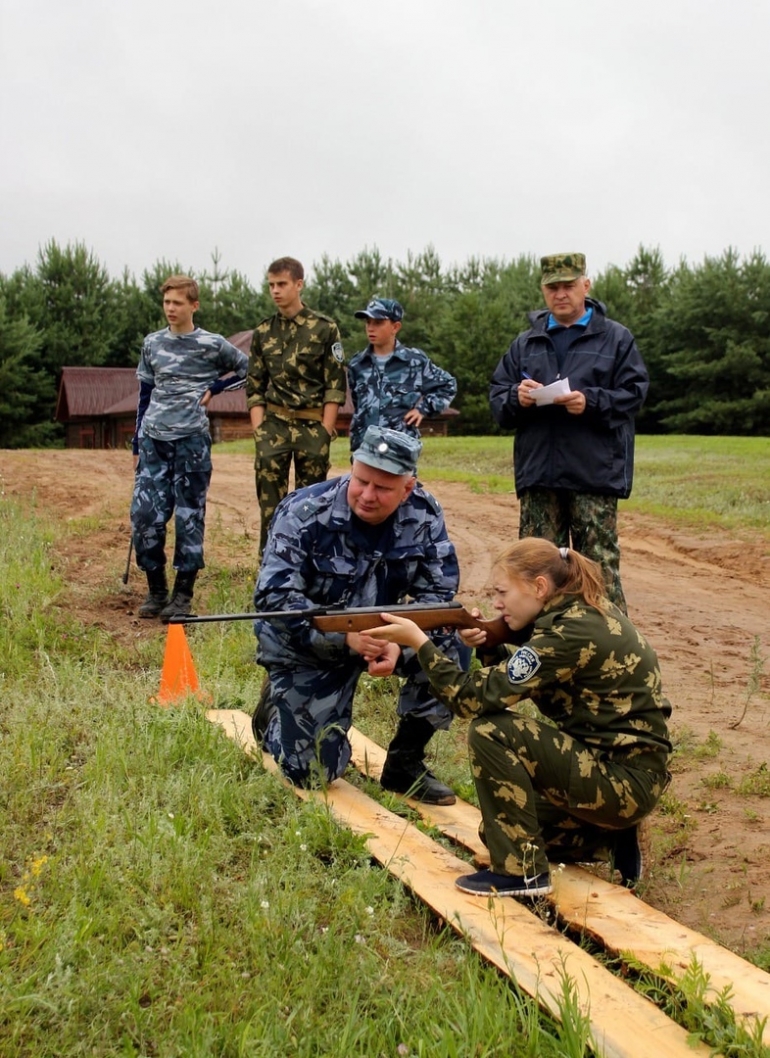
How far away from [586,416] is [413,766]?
7.34 ft

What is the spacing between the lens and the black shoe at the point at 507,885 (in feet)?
11.6

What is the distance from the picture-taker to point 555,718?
3.79 meters

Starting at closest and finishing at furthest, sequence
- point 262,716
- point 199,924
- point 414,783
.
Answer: point 199,924, point 414,783, point 262,716

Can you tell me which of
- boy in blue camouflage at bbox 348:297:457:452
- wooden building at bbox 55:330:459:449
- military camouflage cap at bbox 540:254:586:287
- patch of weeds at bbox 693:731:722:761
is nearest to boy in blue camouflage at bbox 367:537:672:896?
patch of weeds at bbox 693:731:722:761

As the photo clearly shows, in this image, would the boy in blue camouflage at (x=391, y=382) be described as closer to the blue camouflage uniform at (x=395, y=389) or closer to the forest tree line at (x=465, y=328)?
the blue camouflage uniform at (x=395, y=389)

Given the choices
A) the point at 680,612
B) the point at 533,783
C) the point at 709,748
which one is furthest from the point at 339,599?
the point at 680,612

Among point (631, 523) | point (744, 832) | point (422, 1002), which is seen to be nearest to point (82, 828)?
point (422, 1002)

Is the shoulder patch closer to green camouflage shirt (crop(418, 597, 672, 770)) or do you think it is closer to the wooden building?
green camouflage shirt (crop(418, 597, 672, 770))

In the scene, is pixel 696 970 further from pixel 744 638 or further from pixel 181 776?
pixel 744 638

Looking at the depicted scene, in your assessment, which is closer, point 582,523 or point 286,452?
point 582,523

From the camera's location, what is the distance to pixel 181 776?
13.8ft

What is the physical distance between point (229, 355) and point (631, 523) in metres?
6.42

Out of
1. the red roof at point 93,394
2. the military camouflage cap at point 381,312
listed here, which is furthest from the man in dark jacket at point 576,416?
the red roof at point 93,394

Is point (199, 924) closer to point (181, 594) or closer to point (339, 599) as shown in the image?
point (339, 599)
